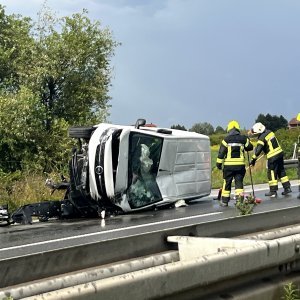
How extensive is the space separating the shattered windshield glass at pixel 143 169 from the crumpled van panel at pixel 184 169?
0.15m

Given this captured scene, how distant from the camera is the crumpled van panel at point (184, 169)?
Result: 11656 mm

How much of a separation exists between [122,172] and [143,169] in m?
0.56

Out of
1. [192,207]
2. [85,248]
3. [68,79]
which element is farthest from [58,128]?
[85,248]

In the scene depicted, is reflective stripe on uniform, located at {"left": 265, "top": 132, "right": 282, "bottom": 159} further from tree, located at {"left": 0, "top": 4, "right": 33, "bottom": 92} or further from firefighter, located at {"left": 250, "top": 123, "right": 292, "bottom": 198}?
tree, located at {"left": 0, "top": 4, "right": 33, "bottom": 92}

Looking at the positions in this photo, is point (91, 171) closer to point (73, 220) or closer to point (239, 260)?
point (73, 220)

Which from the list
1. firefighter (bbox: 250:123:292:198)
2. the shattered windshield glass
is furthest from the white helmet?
the shattered windshield glass

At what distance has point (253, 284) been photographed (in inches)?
132

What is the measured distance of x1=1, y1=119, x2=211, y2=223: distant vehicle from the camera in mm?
10641

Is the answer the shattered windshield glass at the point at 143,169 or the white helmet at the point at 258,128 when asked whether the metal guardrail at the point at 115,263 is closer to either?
the shattered windshield glass at the point at 143,169

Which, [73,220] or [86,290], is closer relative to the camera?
[86,290]

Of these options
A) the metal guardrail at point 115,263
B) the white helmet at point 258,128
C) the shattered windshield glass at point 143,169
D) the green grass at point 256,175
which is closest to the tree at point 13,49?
the green grass at point 256,175

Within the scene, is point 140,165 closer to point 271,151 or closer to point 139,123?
point 139,123

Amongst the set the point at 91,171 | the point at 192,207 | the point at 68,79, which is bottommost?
the point at 192,207

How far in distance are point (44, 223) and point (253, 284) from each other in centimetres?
751
